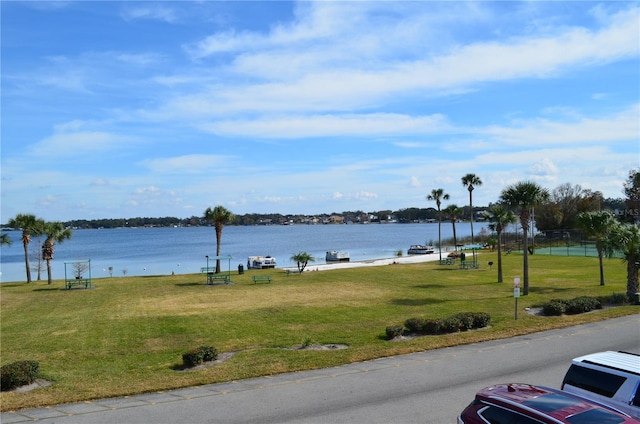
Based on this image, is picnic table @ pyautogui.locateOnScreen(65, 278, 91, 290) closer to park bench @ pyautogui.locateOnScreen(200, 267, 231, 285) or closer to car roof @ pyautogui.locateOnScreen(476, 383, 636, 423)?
park bench @ pyautogui.locateOnScreen(200, 267, 231, 285)

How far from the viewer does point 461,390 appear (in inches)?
554

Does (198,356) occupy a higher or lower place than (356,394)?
higher

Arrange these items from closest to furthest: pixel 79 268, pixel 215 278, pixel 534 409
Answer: pixel 534 409 < pixel 215 278 < pixel 79 268

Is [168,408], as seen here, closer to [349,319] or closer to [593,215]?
[349,319]

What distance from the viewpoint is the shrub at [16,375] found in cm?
1485

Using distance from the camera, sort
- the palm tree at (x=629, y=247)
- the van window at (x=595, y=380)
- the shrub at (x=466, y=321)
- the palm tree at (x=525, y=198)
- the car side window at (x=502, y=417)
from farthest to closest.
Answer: the palm tree at (x=525, y=198) < the palm tree at (x=629, y=247) < the shrub at (x=466, y=321) < the van window at (x=595, y=380) < the car side window at (x=502, y=417)

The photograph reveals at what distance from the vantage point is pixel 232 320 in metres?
26.9

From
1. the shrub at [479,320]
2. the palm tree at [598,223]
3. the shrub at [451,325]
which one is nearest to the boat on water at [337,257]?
the palm tree at [598,223]

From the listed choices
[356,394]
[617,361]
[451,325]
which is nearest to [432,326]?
[451,325]

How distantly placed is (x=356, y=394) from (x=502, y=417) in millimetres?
5972

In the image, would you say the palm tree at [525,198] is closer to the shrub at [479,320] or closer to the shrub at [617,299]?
the shrub at [617,299]

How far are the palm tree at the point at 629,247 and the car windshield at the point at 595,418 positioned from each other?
25213 millimetres

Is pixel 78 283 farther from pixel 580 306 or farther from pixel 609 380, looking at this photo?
pixel 609 380

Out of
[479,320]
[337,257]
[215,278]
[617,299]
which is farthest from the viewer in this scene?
[337,257]
